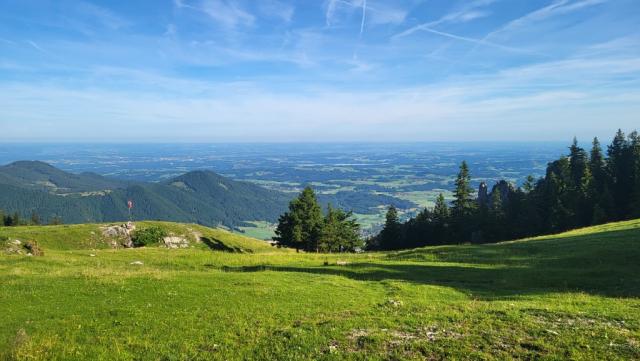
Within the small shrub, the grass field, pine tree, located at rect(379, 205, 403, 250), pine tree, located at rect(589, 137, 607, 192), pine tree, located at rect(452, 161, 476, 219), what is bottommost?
pine tree, located at rect(379, 205, 403, 250)

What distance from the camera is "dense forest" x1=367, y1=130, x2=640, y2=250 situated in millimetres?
90375

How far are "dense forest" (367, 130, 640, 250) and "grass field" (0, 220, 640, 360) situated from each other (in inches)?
2295

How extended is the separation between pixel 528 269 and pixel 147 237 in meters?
67.1

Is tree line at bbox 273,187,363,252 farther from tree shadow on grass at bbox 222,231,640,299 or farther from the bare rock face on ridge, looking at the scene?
tree shadow on grass at bbox 222,231,640,299

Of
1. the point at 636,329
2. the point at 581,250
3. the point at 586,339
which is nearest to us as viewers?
the point at 586,339

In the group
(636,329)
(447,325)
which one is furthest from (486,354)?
(636,329)

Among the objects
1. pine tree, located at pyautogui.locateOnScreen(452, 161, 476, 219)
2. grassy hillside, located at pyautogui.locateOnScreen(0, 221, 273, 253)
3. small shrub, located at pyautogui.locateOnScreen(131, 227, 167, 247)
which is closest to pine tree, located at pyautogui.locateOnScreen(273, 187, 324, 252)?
grassy hillside, located at pyautogui.locateOnScreen(0, 221, 273, 253)

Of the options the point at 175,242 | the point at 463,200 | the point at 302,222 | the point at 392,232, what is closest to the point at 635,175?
the point at 463,200

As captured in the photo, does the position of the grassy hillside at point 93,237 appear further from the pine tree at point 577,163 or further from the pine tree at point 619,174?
the pine tree at point 619,174

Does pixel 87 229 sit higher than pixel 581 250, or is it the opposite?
pixel 581 250

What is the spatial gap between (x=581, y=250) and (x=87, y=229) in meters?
80.0

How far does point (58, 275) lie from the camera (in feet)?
98.6

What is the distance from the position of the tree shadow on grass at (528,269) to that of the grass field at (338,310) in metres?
0.15

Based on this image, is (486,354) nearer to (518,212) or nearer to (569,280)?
(569,280)
